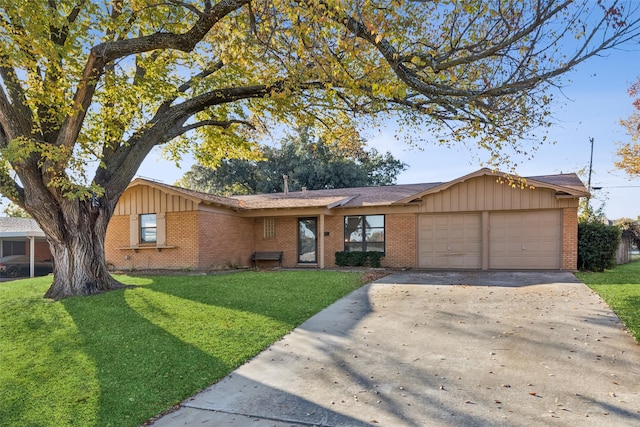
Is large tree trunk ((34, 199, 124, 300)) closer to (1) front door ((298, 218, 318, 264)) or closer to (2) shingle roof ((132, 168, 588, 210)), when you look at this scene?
(2) shingle roof ((132, 168, 588, 210))

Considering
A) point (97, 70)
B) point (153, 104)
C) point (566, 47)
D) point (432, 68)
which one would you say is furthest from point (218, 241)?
point (566, 47)

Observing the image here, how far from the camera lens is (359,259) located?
15500mm

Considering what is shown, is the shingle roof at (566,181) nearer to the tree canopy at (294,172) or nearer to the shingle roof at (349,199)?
the shingle roof at (349,199)

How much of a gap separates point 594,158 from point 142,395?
32.2 m

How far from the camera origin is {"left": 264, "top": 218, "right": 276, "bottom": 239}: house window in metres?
17.6

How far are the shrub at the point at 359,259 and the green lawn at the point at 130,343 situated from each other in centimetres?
480

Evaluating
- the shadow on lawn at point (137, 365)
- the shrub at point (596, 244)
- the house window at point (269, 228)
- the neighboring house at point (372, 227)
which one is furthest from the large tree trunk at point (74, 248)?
the shrub at point (596, 244)

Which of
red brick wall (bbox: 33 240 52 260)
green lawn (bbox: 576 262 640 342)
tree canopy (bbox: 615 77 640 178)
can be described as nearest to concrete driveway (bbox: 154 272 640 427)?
green lawn (bbox: 576 262 640 342)

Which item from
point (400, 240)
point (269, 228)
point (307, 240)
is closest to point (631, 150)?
point (400, 240)

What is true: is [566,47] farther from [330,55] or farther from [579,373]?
[579,373]

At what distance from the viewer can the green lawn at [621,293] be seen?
6662 mm

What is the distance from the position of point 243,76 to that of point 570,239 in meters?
11.2

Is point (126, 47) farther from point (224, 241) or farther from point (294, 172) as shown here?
point (294, 172)

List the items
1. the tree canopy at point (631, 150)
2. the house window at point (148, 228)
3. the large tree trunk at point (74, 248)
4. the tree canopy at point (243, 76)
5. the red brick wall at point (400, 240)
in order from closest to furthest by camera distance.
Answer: the tree canopy at point (243, 76), the large tree trunk at point (74, 248), the red brick wall at point (400, 240), the house window at point (148, 228), the tree canopy at point (631, 150)
